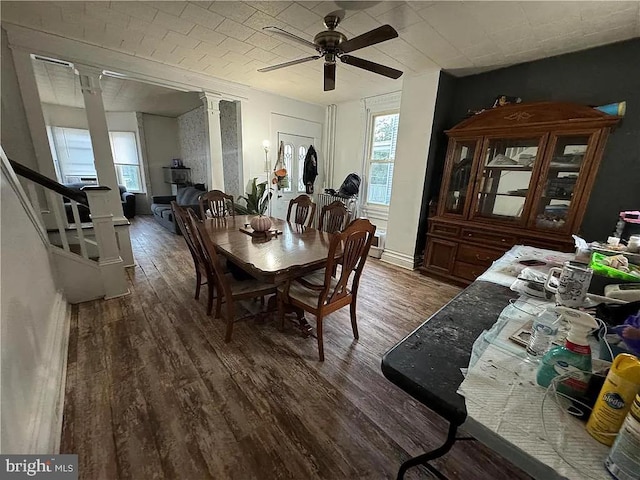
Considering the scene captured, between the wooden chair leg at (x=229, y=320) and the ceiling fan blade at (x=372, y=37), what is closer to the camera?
the ceiling fan blade at (x=372, y=37)

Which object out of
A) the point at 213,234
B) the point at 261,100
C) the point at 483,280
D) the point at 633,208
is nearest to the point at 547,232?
the point at 633,208

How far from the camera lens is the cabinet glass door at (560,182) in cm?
243

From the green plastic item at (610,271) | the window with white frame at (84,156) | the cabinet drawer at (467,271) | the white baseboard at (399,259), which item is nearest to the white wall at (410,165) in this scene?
the white baseboard at (399,259)

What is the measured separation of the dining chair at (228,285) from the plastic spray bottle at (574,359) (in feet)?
5.35

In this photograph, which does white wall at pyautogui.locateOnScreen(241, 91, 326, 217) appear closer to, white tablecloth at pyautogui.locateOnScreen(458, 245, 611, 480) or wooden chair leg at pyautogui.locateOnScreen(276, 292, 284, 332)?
wooden chair leg at pyautogui.locateOnScreen(276, 292, 284, 332)

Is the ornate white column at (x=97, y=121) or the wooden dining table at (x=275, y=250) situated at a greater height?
the ornate white column at (x=97, y=121)

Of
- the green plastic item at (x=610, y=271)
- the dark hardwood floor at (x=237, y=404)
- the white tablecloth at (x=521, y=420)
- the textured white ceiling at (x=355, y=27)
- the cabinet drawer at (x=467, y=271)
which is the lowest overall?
the dark hardwood floor at (x=237, y=404)

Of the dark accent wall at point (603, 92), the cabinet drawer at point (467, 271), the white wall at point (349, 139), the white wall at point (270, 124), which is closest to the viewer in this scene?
the dark accent wall at point (603, 92)

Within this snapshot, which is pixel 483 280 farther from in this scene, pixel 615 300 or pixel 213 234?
pixel 213 234

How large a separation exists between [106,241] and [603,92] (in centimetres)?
493

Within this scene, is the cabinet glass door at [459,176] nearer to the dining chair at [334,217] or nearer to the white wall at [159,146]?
the dining chair at [334,217]

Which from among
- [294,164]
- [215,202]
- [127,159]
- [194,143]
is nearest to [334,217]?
[215,202]

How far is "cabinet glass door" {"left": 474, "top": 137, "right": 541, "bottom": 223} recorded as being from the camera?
271 centimetres

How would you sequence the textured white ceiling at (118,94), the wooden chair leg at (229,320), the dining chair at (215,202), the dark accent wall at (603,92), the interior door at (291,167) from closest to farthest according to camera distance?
the wooden chair leg at (229,320), the dark accent wall at (603,92), the dining chair at (215,202), the textured white ceiling at (118,94), the interior door at (291,167)
